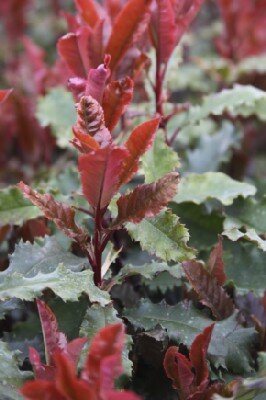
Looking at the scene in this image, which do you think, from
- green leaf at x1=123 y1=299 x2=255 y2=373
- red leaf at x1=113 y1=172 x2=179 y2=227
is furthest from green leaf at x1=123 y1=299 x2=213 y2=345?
red leaf at x1=113 y1=172 x2=179 y2=227

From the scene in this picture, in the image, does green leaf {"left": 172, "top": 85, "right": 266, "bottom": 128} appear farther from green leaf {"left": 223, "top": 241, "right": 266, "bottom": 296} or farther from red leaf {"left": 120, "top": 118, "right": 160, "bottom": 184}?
red leaf {"left": 120, "top": 118, "right": 160, "bottom": 184}

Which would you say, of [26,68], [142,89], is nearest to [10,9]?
[26,68]

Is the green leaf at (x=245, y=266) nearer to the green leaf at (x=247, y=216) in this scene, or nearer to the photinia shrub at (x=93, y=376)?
the green leaf at (x=247, y=216)

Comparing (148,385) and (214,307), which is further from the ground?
(214,307)

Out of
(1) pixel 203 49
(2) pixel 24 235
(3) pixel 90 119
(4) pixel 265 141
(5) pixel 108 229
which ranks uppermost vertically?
(3) pixel 90 119

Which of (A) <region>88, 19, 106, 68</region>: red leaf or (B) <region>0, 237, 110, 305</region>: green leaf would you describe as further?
(A) <region>88, 19, 106, 68</region>: red leaf

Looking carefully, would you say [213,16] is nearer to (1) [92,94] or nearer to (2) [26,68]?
(2) [26,68]

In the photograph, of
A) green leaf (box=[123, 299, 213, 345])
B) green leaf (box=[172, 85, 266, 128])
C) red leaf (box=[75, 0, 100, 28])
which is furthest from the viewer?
green leaf (box=[172, 85, 266, 128])
